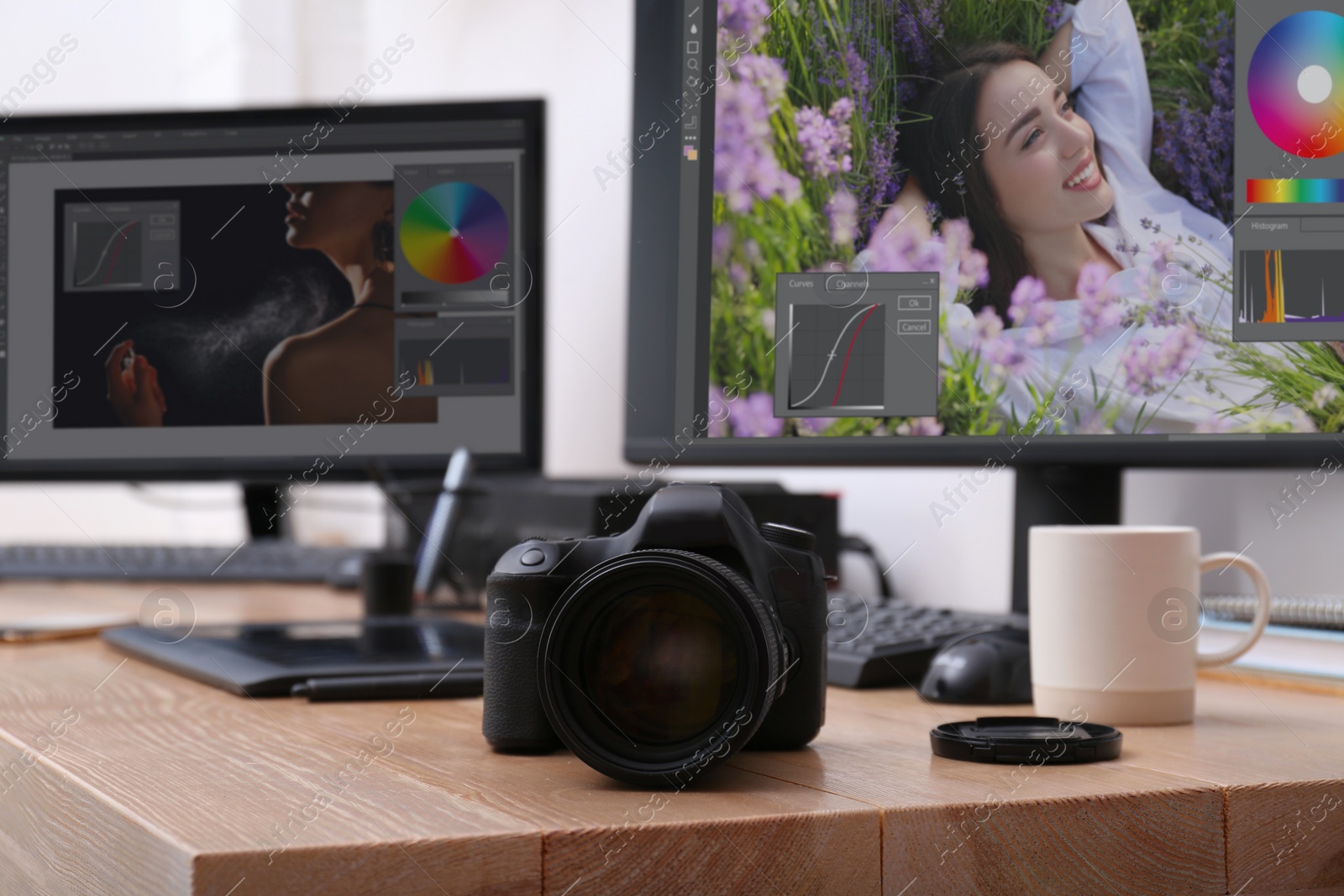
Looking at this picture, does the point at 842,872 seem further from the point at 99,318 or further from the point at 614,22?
the point at 614,22

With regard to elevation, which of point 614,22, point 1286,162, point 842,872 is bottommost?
point 842,872

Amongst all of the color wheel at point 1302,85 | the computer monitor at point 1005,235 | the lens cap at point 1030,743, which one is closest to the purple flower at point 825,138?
the computer monitor at point 1005,235

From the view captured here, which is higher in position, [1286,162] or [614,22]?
[614,22]

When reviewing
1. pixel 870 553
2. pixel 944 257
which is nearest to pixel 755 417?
pixel 944 257

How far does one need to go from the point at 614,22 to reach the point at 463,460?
2.88 feet

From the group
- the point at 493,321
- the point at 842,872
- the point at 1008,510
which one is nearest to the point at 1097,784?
the point at 842,872

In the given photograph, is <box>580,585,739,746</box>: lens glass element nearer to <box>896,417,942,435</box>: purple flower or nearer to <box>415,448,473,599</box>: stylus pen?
<box>896,417,942,435</box>: purple flower

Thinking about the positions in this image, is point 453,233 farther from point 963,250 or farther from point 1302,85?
point 1302,85

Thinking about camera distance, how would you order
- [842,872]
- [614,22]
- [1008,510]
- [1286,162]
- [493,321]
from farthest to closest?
[614,22]
[1008,510]
[493,321]
[1286,162]
[842,872]

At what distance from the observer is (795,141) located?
65 centimetres

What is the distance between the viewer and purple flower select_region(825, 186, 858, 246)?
63 cm

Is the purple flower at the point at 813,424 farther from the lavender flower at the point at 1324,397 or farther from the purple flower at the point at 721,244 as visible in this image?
the lavender flower at the point at 1324,397

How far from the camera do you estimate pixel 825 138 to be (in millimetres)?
647

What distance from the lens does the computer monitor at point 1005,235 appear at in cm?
60
